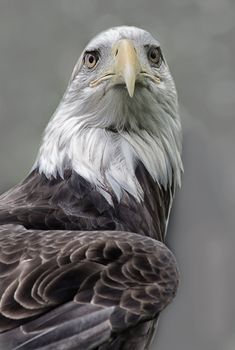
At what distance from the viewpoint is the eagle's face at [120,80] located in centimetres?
536

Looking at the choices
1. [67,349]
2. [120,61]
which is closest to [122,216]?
[120,61]

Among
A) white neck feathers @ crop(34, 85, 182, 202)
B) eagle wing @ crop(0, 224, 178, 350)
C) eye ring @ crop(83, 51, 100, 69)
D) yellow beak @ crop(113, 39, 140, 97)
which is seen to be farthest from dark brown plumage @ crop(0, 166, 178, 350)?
eye ring @ crop(83, 51, 100, 69)

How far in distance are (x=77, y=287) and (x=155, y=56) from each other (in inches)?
55.7

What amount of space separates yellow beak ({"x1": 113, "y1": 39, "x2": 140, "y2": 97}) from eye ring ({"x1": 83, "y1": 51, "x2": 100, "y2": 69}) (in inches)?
7.2

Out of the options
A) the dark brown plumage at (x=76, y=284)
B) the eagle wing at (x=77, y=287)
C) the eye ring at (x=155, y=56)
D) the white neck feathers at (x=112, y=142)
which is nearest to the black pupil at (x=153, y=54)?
the eye ring at (x=155, y=56)

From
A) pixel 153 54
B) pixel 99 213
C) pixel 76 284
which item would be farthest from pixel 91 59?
pixel 76 284

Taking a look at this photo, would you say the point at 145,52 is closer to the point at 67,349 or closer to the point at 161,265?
the point at 161,265

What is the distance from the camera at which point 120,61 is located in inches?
208

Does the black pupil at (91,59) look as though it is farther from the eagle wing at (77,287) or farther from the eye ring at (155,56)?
the eagle wing at (77,287)

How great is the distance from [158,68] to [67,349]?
1.61 meters

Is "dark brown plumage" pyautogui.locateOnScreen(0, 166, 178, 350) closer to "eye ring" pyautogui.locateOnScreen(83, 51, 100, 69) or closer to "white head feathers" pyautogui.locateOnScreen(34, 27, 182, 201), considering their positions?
"white head feathers" pyautogui.locateOnScreen(34, 27, 182, 201)

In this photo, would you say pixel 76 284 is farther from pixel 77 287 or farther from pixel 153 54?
pixel 153 54

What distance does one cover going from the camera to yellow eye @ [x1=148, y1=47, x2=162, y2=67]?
18.3 feet

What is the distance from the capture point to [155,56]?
18.4 ft
